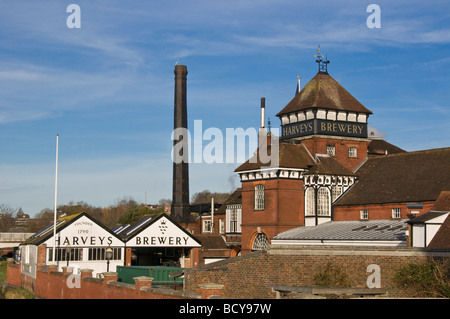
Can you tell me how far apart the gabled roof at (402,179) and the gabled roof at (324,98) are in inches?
216

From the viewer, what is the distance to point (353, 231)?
42.5 metres

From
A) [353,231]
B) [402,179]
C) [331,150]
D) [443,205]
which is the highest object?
[331,150]

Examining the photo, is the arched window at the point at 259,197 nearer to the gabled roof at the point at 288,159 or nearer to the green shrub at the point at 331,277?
the gabled roof at the point at 288,159

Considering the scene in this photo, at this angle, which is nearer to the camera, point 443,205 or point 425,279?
point 425,279

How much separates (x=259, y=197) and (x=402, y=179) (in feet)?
36.5

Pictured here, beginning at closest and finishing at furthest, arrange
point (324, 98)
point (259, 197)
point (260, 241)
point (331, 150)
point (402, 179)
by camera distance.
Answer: point (402, 179) < point (260, 241) < point (259, 197) < point (331, 150) < point (324, 98)

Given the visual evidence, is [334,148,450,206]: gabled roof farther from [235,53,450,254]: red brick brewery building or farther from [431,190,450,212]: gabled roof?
[431,190,450,212]: gabled roof

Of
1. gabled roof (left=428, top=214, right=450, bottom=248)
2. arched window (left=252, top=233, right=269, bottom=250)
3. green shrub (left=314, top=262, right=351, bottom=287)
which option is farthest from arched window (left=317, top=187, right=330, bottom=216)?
green shrub (left=314, top=262, right=351, bottom=287)

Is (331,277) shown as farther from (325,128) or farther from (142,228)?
(325,128)

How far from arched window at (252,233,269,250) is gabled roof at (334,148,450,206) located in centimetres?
625

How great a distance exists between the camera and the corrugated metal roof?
3909cm

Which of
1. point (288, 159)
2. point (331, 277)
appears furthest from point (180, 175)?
point (331, 277)

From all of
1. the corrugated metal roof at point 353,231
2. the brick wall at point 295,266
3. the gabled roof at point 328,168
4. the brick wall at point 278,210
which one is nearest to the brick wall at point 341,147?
the gabled roof at point 328,168
